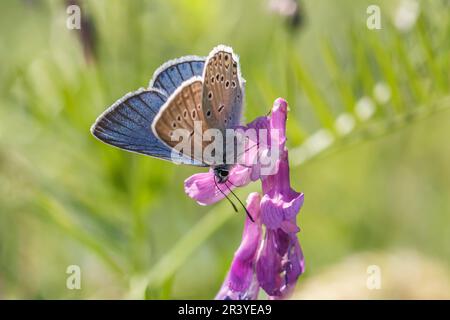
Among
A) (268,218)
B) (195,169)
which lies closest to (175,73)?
(268,218)

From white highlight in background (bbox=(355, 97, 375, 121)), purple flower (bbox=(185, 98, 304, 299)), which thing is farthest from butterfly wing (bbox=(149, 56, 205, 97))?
white highlight in background (bbox=(355, 97, 375, 121))

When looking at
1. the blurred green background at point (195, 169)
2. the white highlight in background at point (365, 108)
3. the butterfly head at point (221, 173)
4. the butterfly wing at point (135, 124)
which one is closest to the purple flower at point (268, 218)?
the butterfly head at point (221, 173)

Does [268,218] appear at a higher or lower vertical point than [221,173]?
lower

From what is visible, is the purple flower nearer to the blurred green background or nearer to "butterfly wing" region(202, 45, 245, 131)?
"butterfly wing" region(202, 45, 245, 131)

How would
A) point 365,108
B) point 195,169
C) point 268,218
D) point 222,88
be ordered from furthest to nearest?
point 195,169
point 365,108
point 222,88
point 268,218

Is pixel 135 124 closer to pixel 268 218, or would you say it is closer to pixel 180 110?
pixel 180 110

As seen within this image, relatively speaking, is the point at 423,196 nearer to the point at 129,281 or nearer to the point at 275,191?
the point at 129,281
